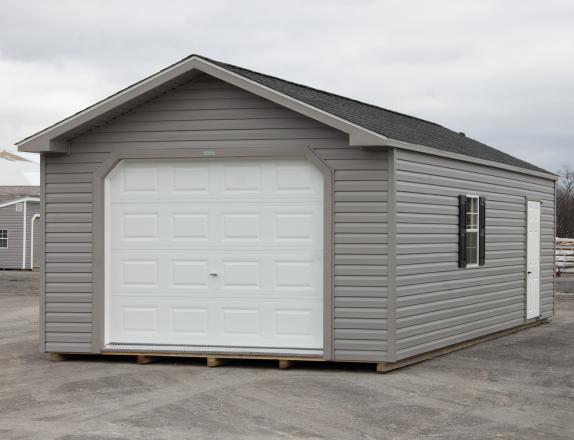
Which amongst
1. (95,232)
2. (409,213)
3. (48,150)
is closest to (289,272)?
(409,213)

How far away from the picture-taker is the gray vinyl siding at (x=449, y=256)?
10758mm

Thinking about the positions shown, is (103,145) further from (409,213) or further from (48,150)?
(409,213)

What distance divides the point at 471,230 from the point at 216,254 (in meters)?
3.79

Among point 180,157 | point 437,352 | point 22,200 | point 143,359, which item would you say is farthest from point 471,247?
point 22,200

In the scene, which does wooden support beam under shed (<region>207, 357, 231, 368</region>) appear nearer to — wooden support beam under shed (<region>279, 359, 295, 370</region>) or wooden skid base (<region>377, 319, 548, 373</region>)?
wooden support beam under shed (<region>279, 359, 295, 370</region>)

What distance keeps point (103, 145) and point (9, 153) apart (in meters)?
54.0

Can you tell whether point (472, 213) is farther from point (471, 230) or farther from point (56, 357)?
point (56, 357)

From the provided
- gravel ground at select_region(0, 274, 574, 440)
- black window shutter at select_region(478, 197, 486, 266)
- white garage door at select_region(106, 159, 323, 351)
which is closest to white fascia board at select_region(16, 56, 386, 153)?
white garage door at select_region(106, 159, 323, 351)

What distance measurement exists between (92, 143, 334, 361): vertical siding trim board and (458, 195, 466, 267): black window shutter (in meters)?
2.35

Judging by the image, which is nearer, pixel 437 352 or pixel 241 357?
pixel 241 357

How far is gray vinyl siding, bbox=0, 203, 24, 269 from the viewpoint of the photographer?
112 feet

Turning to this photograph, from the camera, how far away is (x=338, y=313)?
10531mm

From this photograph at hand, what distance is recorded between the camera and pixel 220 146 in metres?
10.9

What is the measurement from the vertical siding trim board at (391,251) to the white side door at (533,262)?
5.40m
